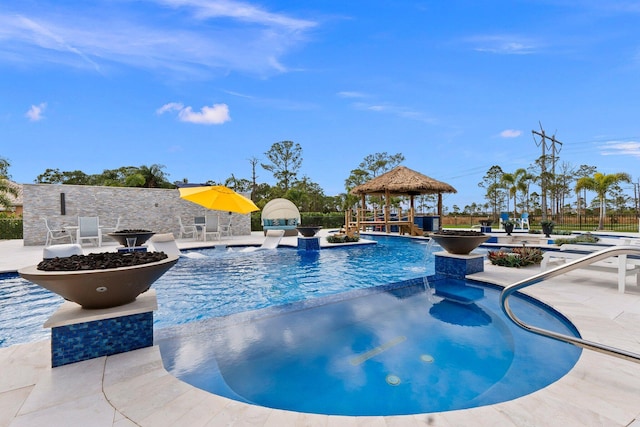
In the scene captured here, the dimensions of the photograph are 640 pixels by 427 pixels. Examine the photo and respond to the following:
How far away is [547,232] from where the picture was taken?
42.6 ft

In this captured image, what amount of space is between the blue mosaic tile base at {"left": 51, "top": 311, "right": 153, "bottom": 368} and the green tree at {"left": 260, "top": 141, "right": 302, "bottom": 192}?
98.3 feet

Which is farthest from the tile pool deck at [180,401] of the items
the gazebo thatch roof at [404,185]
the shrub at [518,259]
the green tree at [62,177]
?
the green tree at [62,177]

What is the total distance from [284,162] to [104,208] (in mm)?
21266

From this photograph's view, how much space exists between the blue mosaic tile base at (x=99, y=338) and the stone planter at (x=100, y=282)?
18 cm

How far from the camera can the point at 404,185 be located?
16203 mm

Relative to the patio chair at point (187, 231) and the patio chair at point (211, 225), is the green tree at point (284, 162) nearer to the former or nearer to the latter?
the patio chair at point (187, 231)

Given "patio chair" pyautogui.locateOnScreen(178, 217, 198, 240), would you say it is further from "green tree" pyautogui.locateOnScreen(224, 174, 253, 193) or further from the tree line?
"green tree" pyautogui.locateOnScreen(224, 174, 253, 193)

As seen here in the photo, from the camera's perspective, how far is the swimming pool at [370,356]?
2.33 m

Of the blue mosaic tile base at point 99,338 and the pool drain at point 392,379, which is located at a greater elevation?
the blue mosaic tile base at point 99,338

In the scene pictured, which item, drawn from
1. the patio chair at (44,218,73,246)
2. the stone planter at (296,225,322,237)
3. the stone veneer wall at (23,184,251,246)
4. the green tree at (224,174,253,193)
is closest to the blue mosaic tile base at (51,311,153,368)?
the stone planter at (296,225,322,237)

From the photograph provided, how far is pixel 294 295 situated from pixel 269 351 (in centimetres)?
219

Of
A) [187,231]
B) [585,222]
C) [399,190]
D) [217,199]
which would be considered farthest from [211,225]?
[585,222]

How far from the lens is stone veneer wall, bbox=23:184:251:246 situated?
1191 centimetres

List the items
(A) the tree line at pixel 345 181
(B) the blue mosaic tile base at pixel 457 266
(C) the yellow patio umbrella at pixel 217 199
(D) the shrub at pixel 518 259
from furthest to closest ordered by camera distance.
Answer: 1. (A) the tree line at pixel 345 181
2. (C) the yellow patio umbrella at pixel 217 199
3. (D) the shrub at pixel 518 259
4. (B) the blue mosaic tile base at pixel 457 266
